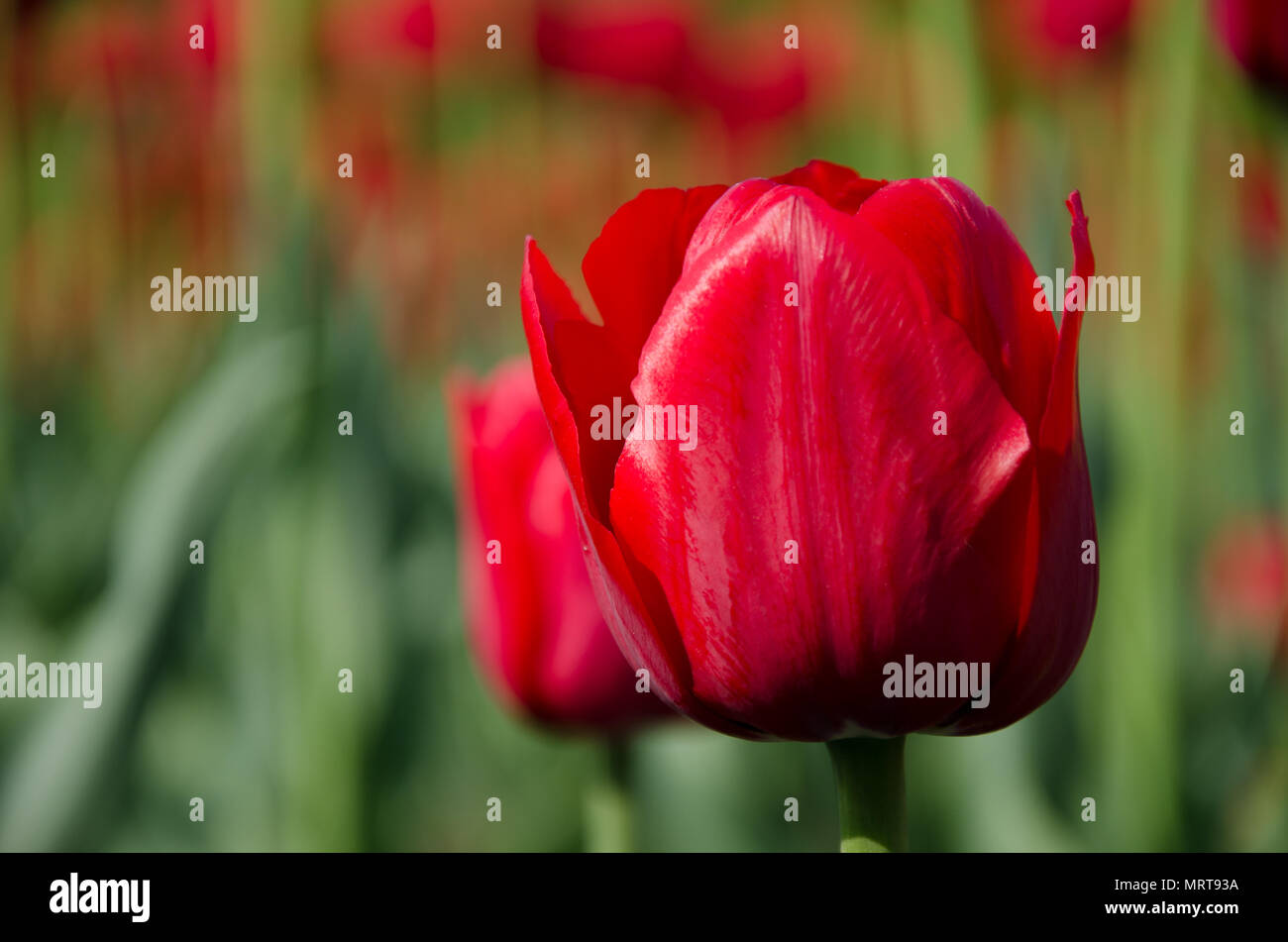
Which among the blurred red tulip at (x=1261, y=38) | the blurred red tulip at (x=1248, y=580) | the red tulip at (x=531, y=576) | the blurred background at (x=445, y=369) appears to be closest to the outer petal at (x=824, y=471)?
the red tulip at (x=531, y=576)

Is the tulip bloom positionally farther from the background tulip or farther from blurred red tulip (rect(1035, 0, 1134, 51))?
the background tulip

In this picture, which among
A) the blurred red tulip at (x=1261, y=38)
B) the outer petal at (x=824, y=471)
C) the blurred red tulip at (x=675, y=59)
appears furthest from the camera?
the blurred red tulip at (x=675, y=59)

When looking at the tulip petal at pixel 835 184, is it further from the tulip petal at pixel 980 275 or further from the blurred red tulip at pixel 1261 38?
the blurred red tulip at pixel 1261 38

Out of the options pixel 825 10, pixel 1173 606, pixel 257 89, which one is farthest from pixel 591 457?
pixel 825 10

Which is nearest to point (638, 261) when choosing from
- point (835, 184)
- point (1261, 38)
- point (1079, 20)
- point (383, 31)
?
point (835, 184)

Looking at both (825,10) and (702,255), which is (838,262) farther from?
(825,10)

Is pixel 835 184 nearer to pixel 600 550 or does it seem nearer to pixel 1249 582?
pixel 600 550
